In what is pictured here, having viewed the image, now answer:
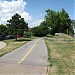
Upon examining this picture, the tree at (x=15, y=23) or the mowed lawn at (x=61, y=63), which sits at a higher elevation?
the tree at (x=15, y=23)

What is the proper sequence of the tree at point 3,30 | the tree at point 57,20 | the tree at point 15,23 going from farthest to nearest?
the tree at point 57,20, the tree at point 3,30, the tree at point 15,23

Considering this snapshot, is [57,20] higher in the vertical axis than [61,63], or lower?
higher

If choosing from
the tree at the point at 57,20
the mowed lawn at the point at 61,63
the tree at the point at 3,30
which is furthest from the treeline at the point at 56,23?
the mowed lawn at the point at 61,63

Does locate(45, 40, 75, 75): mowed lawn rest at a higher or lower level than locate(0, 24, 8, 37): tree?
lower

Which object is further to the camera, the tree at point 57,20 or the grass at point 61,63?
the tree at point 57,20

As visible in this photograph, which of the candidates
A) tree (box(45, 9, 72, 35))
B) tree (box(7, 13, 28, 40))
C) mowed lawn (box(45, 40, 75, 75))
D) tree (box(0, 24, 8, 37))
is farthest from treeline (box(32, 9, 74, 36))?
mowed lawn (box(45, 40, 75, 75))

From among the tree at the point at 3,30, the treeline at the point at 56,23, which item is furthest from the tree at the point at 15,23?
the treeline at the point at 56,23

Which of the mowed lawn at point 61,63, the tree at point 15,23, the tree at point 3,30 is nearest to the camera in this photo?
the mowed lawn at point 61,63

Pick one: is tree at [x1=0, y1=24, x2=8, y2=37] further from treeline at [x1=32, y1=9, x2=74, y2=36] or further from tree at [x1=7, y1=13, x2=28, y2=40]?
tree at [x1=7, y1=13, x2=28, y2=40]

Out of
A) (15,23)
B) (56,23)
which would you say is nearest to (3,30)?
(56,23)

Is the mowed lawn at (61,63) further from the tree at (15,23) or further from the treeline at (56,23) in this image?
the treeline at (56,23)

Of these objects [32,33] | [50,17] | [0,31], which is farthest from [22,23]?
[32,33]

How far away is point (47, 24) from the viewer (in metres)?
123

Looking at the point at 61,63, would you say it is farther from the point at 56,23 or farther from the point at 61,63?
the point at 56,23
